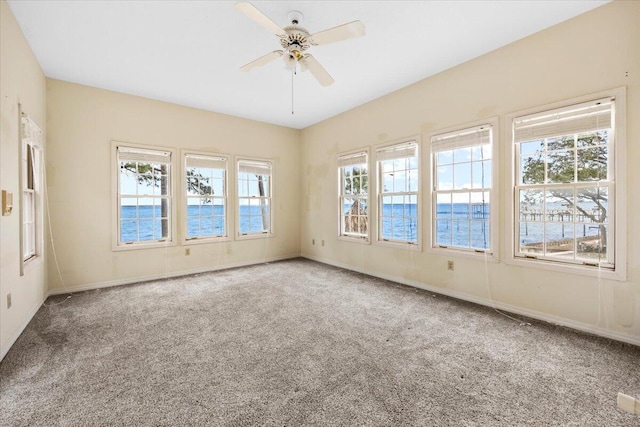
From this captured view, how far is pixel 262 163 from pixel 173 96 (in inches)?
77.0

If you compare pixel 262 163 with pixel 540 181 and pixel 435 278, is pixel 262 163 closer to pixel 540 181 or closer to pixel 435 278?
pixel 435 278

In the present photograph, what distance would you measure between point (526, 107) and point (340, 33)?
2.18m

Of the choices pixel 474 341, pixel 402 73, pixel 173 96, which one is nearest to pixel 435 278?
pixel 474 341

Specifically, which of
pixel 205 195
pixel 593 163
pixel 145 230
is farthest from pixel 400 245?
pixel 145 230

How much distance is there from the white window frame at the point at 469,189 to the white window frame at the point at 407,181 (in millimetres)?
160

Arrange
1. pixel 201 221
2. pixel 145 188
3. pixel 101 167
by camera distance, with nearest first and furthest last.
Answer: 1. pixel 101 167
2. pixel 145 188
3. pixel 201 221

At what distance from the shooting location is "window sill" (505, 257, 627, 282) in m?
2.46

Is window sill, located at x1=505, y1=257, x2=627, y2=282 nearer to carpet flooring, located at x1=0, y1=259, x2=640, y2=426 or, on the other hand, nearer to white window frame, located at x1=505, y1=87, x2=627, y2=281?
white window frame, located at x1=505, y1=87, x2=627, y2=281

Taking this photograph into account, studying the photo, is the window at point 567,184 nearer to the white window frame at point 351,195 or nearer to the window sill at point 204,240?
the white window frame at point 351,195

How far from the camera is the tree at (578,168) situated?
261 centimetres

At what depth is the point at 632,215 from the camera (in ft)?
7.79

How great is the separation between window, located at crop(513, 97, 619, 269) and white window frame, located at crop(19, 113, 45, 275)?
5159mm

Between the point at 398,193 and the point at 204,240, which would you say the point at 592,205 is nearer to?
the point at 398,193

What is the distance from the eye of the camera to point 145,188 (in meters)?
4.59
